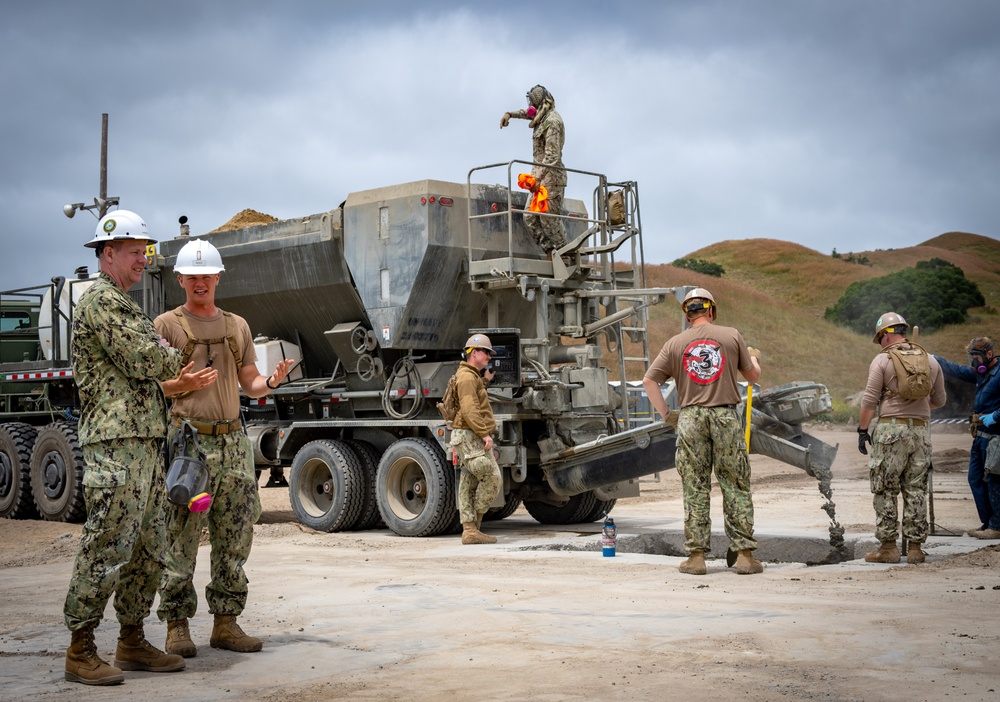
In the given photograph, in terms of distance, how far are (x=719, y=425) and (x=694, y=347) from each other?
624 millimetres

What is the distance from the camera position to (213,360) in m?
6.64

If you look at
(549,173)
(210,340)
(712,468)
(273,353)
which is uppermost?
(549,173)

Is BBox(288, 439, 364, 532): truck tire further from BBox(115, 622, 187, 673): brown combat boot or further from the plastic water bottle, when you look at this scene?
BBox(115, 622, 187, 673): brown combat boot

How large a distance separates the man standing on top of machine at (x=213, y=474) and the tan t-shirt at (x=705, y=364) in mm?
3614

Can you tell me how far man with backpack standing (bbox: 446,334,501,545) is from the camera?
12.2 m

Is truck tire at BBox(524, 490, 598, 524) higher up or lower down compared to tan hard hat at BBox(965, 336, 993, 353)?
lower down

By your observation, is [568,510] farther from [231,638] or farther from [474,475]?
[231,638]

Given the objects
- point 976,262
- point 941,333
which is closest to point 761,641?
point 941,333

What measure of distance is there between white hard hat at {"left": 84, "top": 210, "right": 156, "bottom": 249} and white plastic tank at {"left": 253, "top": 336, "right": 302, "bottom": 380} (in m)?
8.26

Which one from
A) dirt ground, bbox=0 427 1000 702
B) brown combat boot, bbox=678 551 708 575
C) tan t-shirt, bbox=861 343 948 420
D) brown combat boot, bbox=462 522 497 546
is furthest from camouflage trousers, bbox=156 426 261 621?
brown combat boot, bbox=462 522 497 546

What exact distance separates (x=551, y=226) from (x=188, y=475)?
8.02m

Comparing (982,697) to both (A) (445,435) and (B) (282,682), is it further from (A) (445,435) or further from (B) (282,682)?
(A) (445,435)

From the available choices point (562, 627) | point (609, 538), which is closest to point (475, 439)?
point (609, 538)

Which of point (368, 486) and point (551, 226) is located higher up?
point (551, 226)
